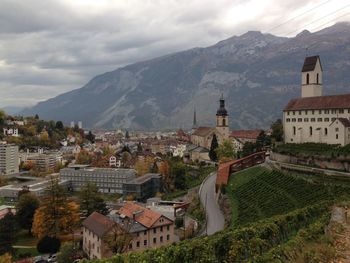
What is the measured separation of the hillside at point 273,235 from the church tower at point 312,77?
18.6 m

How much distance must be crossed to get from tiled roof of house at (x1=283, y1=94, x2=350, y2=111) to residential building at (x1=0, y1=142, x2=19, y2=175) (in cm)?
7287

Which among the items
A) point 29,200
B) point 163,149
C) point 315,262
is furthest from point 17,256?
point 163,149

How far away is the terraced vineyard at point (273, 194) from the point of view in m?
28.8

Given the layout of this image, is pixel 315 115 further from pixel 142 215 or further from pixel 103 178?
pixel 103 178

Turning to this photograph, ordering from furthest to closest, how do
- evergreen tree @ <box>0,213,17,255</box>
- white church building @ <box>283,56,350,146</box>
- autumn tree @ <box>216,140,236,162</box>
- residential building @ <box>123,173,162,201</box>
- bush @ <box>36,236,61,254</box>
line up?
autumn tree @ <box>216,140,236,162</box> → residential building @ <box>123,173,162,201</box> → white church building @ <box>283,56,350,146</box> → bush @ <box>36,236,61,254</box> → evergreen tree @ <box>0,213,17,255</box>

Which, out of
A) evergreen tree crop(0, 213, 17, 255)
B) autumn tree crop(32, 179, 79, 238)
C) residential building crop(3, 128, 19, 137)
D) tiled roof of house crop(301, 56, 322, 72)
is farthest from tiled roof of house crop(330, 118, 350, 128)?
residential building crop(3, 128, 19, 137)

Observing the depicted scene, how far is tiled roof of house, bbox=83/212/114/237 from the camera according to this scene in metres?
34.1

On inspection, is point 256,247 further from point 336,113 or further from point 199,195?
point 199,195

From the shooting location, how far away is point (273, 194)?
33281mm

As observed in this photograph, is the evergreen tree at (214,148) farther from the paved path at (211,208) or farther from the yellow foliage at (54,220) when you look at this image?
the yellow foliage at (54,220)

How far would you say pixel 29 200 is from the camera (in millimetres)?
49812

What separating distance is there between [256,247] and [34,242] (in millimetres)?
36271

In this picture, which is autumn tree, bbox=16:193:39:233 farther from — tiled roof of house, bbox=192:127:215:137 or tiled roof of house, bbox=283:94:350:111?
tiled roof of house, bbox=192:127:215:137

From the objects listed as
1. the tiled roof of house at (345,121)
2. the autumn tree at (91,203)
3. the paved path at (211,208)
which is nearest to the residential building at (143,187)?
the paved path at (211,208)
